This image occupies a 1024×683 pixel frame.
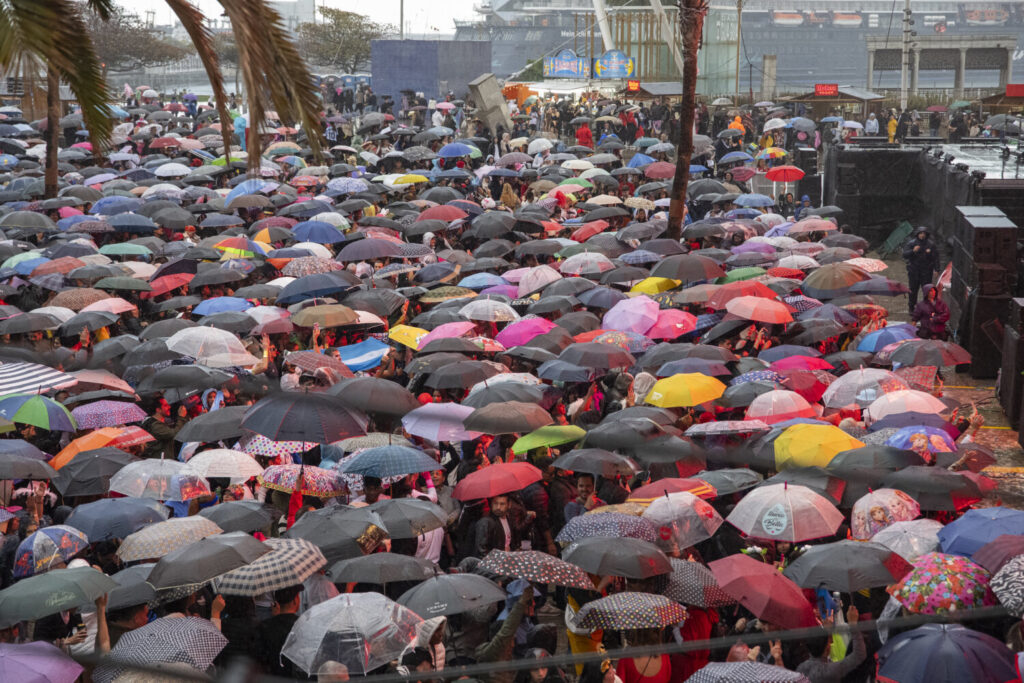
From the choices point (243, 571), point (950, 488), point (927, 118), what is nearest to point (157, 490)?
point (243, 571)

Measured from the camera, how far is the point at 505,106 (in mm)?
38500

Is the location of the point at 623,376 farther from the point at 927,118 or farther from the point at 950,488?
the point at 927,118

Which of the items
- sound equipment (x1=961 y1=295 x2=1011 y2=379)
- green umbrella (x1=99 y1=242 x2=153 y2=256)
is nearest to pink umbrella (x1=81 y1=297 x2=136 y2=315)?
green umbrella (x1=99 y1=242 x2=153 y2=256)

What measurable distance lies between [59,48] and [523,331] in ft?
21.9

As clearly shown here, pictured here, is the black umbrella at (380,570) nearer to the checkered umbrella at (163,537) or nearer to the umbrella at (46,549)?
the checkered umbrella at (163,537)

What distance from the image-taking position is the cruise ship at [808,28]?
15638cm

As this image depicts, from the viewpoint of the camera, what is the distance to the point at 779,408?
9.55 metres

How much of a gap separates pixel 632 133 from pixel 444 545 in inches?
1177

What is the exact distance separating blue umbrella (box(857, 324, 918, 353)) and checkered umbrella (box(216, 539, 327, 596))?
729 centimetres

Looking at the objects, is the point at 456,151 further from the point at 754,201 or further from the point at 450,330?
the point at 450,330

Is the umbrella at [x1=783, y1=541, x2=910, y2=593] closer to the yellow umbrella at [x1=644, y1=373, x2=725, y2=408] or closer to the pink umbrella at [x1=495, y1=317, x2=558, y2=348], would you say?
the yellow umbrella at [x1=644, y1=373, x2=725, y2=408]

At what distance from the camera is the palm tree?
585 centimetres

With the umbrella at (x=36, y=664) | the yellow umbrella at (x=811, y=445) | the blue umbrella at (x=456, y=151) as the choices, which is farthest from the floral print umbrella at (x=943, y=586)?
the blue umbrella at (x=456, y=151)

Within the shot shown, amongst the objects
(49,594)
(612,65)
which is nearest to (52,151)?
(49,594)
